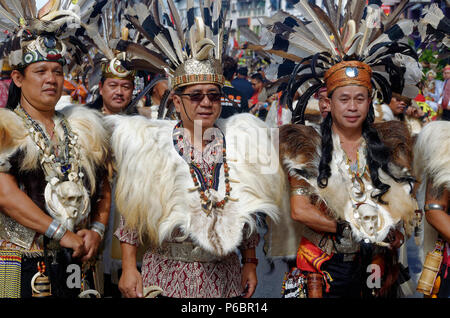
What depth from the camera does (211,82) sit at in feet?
12.1

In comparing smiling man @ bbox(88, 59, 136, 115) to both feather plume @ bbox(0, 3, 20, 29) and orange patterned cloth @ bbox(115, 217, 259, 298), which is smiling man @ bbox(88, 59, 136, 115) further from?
orange patterned cloth @ bbox(115, 217, 259, 298)

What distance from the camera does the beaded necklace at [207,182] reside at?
3.55 meters

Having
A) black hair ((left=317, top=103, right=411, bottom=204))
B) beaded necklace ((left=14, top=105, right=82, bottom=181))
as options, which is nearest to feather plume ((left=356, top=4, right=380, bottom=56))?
black hair ((left=317, top=103, right=411, bottom=204))

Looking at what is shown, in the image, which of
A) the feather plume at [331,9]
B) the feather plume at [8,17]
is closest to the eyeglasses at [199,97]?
the feather plume at [8,17]

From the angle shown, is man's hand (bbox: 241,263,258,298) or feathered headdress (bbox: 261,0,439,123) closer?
man's hand (bbox: 241,263,258,298)

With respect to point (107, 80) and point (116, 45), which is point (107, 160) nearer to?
point (116, 45)

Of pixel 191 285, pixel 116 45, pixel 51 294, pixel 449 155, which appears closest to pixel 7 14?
pixel 116 45

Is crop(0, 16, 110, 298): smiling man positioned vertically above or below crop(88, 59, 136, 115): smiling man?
below

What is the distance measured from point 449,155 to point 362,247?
0.87 metres

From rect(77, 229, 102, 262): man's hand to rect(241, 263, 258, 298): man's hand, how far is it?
0.91 metres

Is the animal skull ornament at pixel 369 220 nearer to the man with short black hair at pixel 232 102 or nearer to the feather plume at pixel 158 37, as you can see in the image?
the man with short black hair at pixel 232 102

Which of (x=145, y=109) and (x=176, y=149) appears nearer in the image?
(x=176, y=149)

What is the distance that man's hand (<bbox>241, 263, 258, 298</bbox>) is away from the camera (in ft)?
12.1

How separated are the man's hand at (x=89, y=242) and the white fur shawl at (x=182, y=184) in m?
0.26
